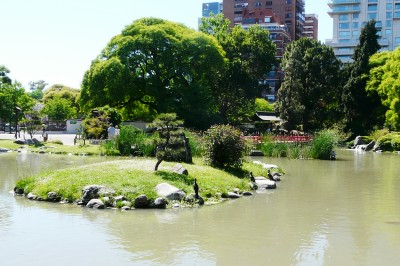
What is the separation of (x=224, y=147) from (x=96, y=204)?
7314mm

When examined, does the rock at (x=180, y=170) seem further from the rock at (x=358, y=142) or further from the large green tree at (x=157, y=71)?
the rock at (x=358, y=142)

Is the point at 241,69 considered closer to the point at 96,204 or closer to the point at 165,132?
the point at 165,132

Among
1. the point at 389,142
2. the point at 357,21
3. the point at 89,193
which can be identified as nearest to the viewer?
the point at 89,193

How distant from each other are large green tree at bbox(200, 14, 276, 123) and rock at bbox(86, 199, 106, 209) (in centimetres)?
3836

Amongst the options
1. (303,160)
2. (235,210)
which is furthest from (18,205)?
(303,160)

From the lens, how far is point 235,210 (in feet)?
44.2

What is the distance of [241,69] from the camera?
178 ft

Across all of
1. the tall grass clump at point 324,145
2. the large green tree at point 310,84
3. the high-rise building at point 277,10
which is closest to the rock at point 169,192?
the tall grass clump at point 324,145

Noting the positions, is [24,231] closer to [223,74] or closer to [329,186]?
[329,186]

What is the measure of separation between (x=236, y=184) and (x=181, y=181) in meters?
2.46

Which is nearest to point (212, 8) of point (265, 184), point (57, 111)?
point (57, 111)

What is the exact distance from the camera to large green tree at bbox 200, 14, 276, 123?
54000mm

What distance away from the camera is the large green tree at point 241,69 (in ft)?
177

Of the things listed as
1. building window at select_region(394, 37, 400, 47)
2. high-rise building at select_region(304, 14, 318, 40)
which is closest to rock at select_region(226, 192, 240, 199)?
building window at select_region(394, 37, 400, 47)
